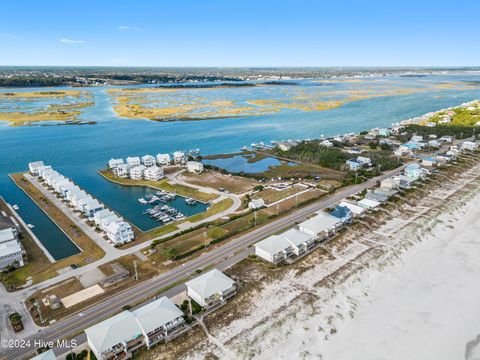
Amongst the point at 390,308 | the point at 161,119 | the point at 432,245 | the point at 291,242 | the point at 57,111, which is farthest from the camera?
the point at 57,111

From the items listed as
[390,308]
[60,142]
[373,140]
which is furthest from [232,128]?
[390,308]

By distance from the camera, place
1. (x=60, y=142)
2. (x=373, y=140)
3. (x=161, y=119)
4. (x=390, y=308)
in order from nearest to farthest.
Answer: (x=390, y=308)
(x=373, y=140)
(x=60, y=142)
(x=161, y=119)

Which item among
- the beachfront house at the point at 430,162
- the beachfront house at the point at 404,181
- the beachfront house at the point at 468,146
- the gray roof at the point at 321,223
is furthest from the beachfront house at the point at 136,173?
the beachfront house at the point at 468,146

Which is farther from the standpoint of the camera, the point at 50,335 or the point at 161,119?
the point at 161,119

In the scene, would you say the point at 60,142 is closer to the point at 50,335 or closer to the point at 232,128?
the point at 232,128

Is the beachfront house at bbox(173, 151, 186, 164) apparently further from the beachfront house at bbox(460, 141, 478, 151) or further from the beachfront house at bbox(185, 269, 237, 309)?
the beachfront house at bbox(460, 141, 478, 151)

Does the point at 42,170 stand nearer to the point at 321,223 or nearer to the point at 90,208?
the point at 90,208
